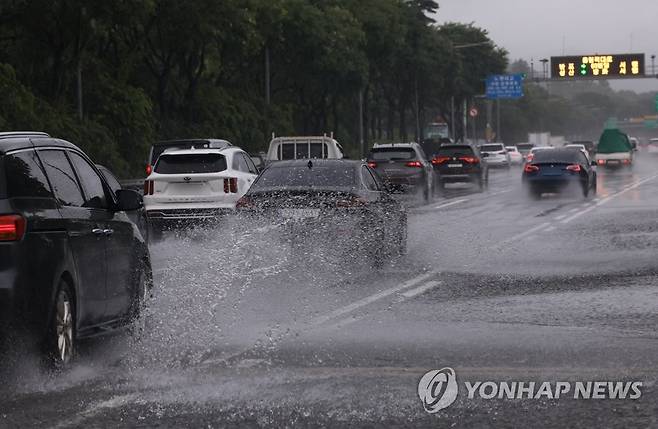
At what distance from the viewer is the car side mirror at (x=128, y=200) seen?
986 cm

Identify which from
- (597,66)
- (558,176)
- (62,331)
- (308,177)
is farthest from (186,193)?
(597,66)

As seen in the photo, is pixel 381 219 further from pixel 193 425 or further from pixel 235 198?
pixel 193 425

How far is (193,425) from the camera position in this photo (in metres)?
7.00

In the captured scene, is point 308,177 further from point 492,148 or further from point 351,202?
point 492,148

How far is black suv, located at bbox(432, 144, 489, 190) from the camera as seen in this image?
48.8m

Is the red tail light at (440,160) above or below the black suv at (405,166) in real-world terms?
below

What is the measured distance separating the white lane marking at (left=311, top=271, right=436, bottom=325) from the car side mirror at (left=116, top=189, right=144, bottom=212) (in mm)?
2105

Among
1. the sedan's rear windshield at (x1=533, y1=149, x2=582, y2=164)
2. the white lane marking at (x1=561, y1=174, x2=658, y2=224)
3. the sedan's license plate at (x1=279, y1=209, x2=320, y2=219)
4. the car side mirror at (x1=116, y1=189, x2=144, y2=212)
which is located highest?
the car side mirror at (x1=116, y1=189, x2=144, y2=212)

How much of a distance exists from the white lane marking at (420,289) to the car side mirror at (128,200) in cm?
426

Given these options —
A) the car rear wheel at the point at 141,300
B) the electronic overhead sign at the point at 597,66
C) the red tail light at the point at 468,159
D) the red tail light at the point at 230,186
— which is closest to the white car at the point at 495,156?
the electronic overhead sign at the point at 597,66

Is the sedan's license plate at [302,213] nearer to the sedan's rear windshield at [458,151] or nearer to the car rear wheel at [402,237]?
the car rear wheel at [402,237]

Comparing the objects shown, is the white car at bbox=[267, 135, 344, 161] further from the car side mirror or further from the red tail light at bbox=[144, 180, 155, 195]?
the car side mirror
